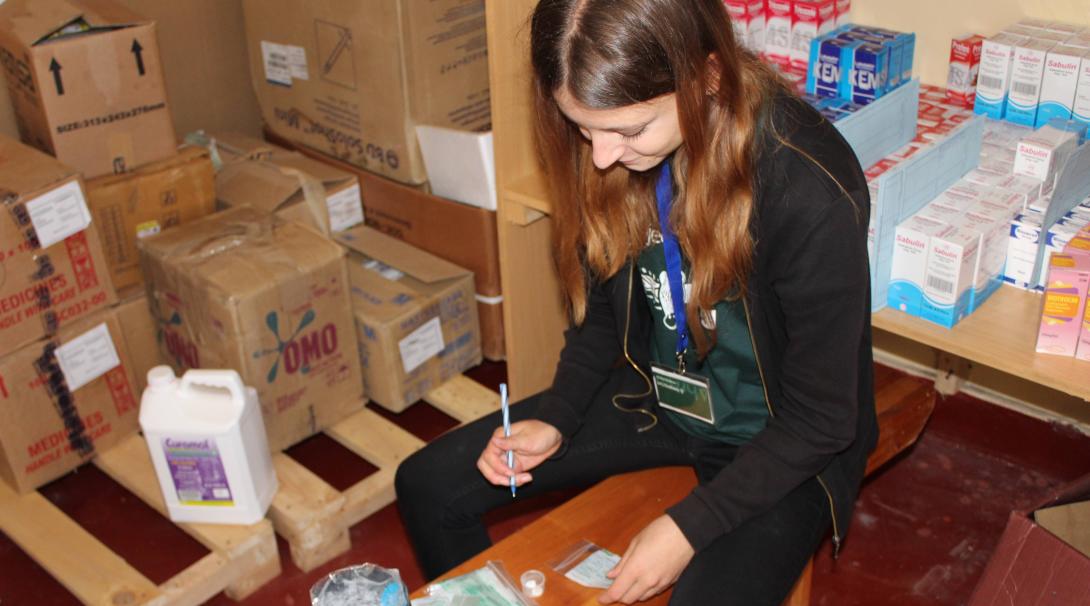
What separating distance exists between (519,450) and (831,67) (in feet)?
2.86

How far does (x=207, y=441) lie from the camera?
1963mm

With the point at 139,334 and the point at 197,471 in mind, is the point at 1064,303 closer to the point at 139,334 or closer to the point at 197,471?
the point at 197,471

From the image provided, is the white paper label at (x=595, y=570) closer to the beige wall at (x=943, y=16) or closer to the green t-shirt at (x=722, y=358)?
the green t-shirt at (x=722, y=358)

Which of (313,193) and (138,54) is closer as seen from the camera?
(138,54)

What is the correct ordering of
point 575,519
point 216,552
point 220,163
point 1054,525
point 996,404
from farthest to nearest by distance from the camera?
1. point 220,163
2. point 996,404
3. point 216,552
4. point 575,519
5. point 1054,525

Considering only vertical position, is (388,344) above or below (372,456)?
above

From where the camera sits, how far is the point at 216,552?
2006 millimetres

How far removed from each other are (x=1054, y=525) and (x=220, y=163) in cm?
196

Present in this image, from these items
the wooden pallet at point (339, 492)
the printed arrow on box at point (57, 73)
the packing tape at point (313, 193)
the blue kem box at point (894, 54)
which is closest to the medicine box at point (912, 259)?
the blue kem box at point (894, 54)

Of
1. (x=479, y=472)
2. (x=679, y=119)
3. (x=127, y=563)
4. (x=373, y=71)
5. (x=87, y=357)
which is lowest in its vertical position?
(x=127, y=563)

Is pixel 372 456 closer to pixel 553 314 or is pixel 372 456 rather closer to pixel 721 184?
pixel 553 314

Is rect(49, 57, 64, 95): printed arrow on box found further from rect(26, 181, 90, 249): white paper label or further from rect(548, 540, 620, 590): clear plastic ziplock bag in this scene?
rect(548, 540, 620, 590): clear plastic ziplock bag

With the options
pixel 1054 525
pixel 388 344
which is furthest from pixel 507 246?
pixel 1054 525

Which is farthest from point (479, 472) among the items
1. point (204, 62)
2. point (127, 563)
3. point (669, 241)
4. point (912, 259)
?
point (204, 62)
